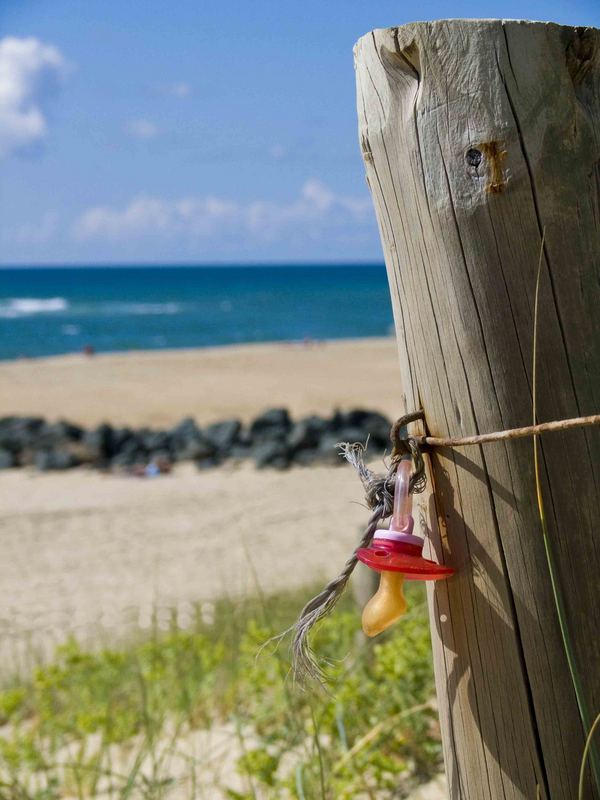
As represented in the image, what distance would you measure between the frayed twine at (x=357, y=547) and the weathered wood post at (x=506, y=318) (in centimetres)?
6

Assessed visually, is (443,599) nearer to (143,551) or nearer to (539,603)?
(539,603)

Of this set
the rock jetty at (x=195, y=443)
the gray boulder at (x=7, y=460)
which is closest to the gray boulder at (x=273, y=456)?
the rock jetty at (x=195, y=443)

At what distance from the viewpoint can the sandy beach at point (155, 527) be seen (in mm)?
7133

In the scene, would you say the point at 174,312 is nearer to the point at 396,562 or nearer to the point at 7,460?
the point at 7,460

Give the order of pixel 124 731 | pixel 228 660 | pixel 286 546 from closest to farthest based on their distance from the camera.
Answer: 1. pixel 124 731
2. pixel 228 660
3. pixel 286 546

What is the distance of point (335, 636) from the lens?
12.1 feet

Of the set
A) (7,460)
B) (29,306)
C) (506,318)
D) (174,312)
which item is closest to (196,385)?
(7,460)

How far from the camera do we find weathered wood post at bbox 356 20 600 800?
4.82ft

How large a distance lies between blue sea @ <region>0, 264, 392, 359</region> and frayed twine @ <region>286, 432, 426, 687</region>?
112 feet

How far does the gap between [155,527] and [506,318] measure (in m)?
9.05

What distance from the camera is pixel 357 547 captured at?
1.57 metres

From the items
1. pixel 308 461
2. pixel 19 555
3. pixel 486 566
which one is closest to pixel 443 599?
pixel 486 566

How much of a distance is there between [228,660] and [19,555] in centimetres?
566

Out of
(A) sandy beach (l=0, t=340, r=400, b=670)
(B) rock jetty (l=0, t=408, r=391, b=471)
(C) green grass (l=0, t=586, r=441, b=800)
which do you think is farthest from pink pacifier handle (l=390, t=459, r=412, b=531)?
(B) rock jetty (l=0, t=408, r=391, b=471)
